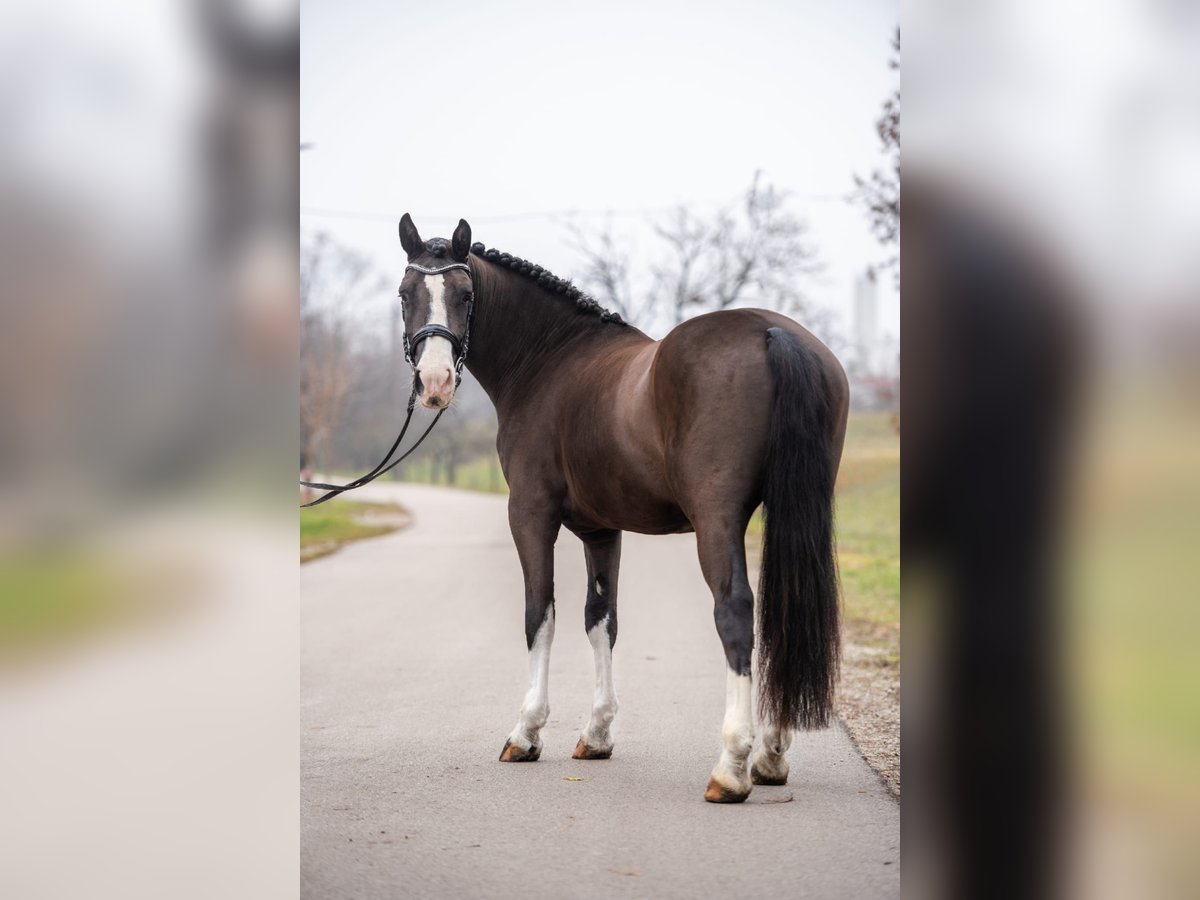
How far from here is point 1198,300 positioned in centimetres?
213

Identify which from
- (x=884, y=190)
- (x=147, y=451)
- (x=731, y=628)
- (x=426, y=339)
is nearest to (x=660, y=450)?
(x=731, y=628)

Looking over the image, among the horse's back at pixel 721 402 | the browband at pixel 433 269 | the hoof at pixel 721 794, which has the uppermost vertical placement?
the browband at pixel 433 269

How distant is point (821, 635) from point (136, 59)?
115 inches

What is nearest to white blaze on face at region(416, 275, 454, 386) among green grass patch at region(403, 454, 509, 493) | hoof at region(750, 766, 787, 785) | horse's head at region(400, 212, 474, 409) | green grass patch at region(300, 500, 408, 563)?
horse's head at region(400, 212, 474, 409)

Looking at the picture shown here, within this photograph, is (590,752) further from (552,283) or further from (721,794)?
(552,283)

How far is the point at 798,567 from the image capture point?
4.38 meters

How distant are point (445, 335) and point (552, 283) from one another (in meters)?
0.97

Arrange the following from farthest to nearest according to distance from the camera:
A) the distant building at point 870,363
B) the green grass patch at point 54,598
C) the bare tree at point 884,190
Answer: the distant building at point 870,363 → the bare tree at point 884,190 → the green grass patch at point 54,598

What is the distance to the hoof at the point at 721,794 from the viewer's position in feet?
14.9

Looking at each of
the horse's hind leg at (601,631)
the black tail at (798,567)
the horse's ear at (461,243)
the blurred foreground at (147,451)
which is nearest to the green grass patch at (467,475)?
the horse's hind leg at (601,631)

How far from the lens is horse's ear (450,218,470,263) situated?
5297mm

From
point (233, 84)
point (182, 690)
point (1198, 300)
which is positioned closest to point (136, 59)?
point (233, 84)

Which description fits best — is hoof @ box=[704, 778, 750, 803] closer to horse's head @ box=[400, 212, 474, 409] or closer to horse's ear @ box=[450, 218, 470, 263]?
horse's head @ box=[400, 212, 474, 409]

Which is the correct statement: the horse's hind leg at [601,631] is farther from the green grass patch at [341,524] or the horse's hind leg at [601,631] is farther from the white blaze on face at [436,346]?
the green grass patch at [341,524]
